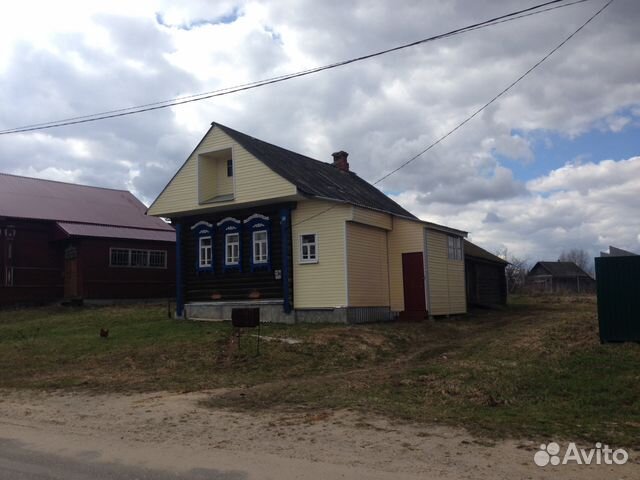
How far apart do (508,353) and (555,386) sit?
3.48 meters

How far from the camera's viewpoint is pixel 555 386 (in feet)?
33.1

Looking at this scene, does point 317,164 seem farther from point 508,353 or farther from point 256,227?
point 508,353

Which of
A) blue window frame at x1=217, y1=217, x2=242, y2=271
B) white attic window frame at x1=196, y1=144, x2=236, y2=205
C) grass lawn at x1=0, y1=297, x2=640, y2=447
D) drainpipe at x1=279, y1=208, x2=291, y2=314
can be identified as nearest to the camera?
grass lawn at x1=0, y1=297, x2=640, y2=447

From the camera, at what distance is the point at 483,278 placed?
33.3m

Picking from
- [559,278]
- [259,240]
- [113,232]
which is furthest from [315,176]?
[559,278]

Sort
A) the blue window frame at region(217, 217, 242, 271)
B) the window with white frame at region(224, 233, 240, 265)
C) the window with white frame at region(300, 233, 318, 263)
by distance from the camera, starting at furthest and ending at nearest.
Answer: the window with white frame at region(224, 233, 240, 265) < the blue window frame at region(217, 217, 242, 271) < the window with white frame at region(300, 233, 318, 263)

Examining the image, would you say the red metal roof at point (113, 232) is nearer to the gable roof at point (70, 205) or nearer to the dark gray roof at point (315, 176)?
the gable roof at point (70, 205)

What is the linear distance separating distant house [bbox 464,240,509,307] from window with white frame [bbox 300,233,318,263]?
11.1 meters

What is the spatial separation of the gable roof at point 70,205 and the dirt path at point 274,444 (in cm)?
2470

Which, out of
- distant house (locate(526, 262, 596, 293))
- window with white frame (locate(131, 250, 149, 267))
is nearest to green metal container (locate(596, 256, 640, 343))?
window with white frame (locate(131, 250, 149, 267))

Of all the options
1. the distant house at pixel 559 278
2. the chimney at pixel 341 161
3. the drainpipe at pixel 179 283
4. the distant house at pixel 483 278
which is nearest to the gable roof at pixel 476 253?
the distant house at pixel 483 278

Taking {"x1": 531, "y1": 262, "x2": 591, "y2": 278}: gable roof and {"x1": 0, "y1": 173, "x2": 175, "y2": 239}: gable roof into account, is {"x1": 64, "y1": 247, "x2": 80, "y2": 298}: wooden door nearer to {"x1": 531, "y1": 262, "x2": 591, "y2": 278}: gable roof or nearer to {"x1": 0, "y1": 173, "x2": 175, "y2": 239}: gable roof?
{"x1": 0, "y1": 173, "x2": 175, "y2": 239}: gable roof

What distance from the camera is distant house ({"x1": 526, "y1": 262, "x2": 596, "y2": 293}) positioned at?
84000 millimetres

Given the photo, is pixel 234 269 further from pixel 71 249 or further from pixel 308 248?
pixel 71 249
